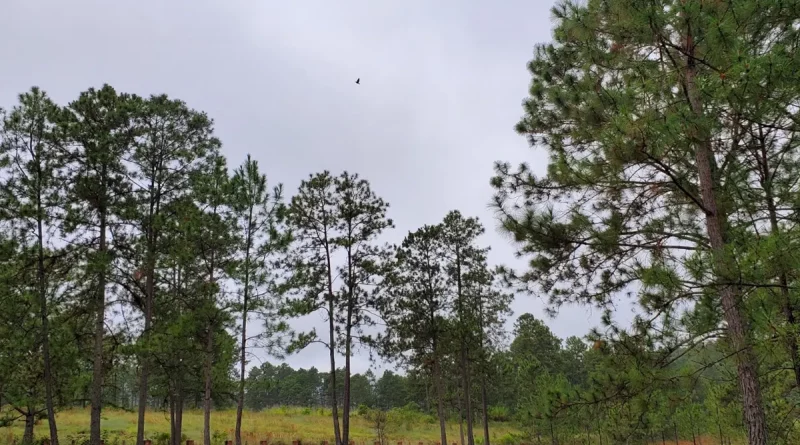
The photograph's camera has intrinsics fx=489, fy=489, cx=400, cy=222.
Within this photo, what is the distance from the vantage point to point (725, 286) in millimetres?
4902

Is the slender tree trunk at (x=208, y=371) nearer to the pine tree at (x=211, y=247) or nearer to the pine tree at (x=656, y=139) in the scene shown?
the pine tree at (x=211, y=247)

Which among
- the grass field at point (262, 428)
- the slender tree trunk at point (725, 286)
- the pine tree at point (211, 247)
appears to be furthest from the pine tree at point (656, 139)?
the grass field at point (262, 428)

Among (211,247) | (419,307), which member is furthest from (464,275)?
(211,247)

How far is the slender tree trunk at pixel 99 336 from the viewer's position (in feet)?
37.5

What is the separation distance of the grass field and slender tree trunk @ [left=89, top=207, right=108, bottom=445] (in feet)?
13.6

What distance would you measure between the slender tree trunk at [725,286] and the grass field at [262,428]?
1653 centimetres

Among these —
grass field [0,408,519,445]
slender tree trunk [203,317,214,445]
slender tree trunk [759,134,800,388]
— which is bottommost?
grass field [0,408,519,445]

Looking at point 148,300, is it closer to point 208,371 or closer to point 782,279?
point 208,371

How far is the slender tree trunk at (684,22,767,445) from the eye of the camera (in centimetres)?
500

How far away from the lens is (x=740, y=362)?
555 centimetres

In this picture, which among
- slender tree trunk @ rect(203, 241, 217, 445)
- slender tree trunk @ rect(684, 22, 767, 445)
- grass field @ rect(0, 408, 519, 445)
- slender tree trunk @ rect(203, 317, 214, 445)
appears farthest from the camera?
grass field @ rect(0, 408, 519, 445)

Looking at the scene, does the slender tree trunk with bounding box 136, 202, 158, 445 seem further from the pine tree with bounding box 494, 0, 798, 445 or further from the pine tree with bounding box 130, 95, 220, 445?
the pine tree with bounding box 494, 0, 798, 445

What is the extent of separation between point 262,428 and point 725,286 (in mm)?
26810

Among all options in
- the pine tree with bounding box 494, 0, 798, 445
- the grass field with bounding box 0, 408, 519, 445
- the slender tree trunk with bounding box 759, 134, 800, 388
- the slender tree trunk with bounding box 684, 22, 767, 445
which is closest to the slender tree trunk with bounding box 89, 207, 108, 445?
the grass field with bounding box 0, 408, 519, 445
